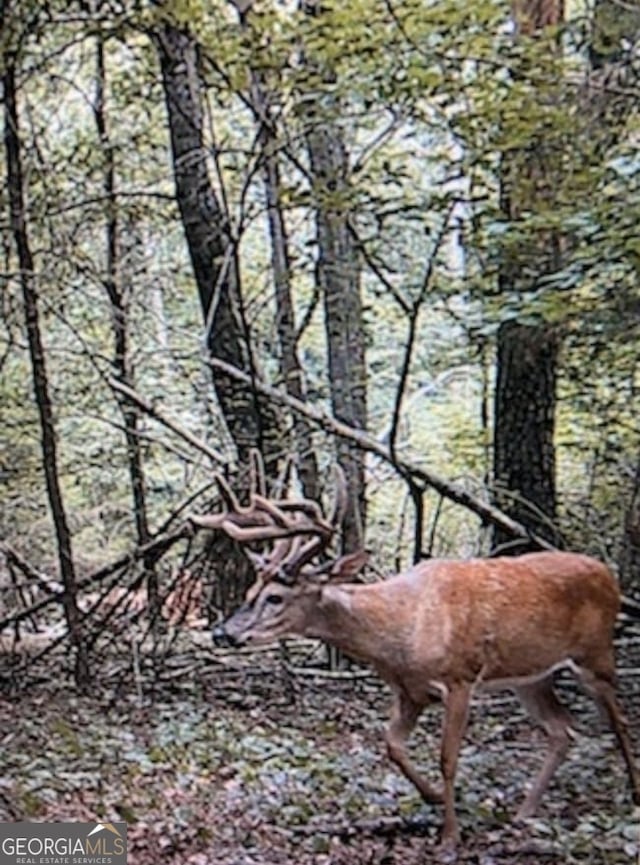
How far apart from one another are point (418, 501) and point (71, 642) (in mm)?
2100

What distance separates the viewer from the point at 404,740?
469 centimetres

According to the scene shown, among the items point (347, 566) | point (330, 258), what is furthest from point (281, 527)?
point (330, 258)

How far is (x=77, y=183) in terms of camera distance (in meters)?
7.22

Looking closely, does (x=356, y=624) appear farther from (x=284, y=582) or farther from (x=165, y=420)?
(x=165, y=420)

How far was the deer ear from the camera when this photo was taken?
4797mm

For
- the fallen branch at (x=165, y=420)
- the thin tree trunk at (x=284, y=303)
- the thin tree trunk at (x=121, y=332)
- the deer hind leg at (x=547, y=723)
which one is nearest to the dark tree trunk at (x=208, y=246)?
the thin tree trunk at (x=284, y=303)

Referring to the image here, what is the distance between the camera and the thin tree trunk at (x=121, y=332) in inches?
276

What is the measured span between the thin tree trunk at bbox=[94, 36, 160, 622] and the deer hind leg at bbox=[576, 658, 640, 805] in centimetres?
281

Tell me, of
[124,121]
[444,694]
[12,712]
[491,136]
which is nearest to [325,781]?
[444,694]

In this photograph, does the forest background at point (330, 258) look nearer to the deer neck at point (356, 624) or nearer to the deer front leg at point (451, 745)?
the deer neck at point (356, 624)

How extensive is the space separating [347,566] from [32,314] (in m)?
2.32

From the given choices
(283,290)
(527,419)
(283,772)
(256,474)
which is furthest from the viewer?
(527,419)

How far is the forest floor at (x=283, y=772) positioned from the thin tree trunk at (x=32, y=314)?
80cm

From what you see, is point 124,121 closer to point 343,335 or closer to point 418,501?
point 343,335
